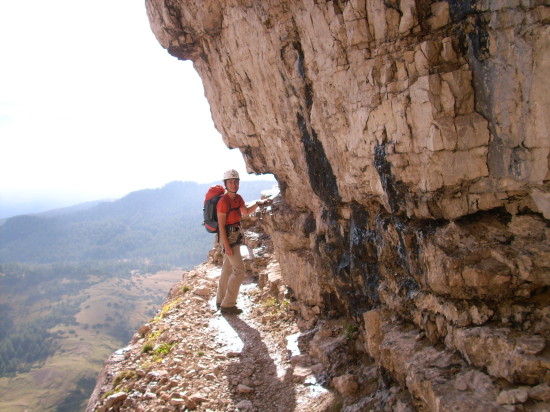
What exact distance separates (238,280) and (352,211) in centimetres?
520

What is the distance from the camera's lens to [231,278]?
41.4 ft

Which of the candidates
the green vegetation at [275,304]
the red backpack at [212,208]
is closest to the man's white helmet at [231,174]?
the red backpack at [212,208]

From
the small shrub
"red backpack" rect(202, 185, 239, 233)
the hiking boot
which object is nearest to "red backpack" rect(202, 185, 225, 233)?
"red backpack" rect(202, 185, 239, 233)

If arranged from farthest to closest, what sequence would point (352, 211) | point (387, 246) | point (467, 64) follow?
point (352, 211)
point (387, 246)
point (467, 64)

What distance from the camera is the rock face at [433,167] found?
4961 mm

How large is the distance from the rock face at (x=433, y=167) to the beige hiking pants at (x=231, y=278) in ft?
12.2

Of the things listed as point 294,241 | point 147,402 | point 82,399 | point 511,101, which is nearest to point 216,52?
point 294,241

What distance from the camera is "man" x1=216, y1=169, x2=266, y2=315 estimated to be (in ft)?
38.7

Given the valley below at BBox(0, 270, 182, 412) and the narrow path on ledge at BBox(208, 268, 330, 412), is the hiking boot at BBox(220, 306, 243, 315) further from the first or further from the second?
the valley below at BBox(0, 270, 182, 412)

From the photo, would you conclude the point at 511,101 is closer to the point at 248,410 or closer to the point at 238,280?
the point at 248,410

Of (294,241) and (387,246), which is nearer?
(387,246)

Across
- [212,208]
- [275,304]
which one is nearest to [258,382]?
[275,304]

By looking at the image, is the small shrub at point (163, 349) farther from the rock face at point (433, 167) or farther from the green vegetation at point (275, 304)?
the rock face at point (433, 167)

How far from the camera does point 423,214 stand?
6.51 m
